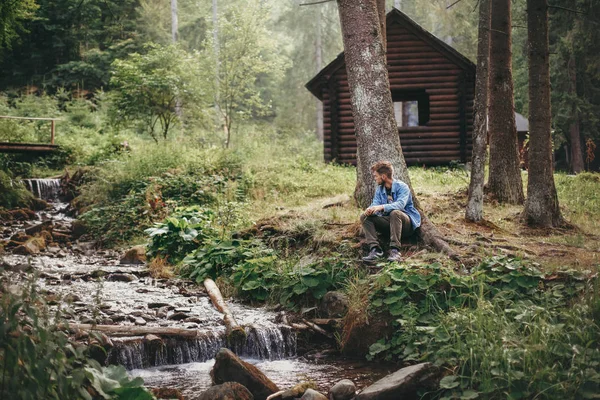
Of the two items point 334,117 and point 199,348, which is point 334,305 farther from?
point 334,117

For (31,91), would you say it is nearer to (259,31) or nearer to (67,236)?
(259,31)

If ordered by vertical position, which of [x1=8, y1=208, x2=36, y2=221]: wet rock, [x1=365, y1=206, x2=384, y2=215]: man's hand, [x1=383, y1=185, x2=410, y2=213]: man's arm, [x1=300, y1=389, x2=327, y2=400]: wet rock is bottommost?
[x1=300, y1=389, x2=327, y2=400]: wet rock

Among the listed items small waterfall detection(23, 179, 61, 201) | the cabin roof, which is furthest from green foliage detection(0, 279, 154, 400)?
the cabin roof

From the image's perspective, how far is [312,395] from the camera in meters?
5.45

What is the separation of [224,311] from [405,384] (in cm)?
326

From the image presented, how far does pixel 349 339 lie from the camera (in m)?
7.08

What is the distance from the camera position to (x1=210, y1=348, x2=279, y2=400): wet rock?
18.9 feet

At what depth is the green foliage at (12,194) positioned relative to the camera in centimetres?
1672

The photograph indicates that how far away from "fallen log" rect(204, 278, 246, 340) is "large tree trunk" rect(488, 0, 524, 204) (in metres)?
6.81

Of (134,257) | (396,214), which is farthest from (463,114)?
(396,214)

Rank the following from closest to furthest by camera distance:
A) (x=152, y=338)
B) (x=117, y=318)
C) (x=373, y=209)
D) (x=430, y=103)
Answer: (x=152, y=338), (x=117, y=318), (x=373, y=209), (x=430, y=103)

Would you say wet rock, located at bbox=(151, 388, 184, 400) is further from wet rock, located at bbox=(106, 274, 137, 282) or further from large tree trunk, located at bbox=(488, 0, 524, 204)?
large tree trunk, located at bbox=(488, 0, 524, 204)

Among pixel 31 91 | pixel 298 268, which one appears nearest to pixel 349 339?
pixel 298 268

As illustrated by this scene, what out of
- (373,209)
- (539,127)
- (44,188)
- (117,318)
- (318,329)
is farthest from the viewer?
(44,188)
